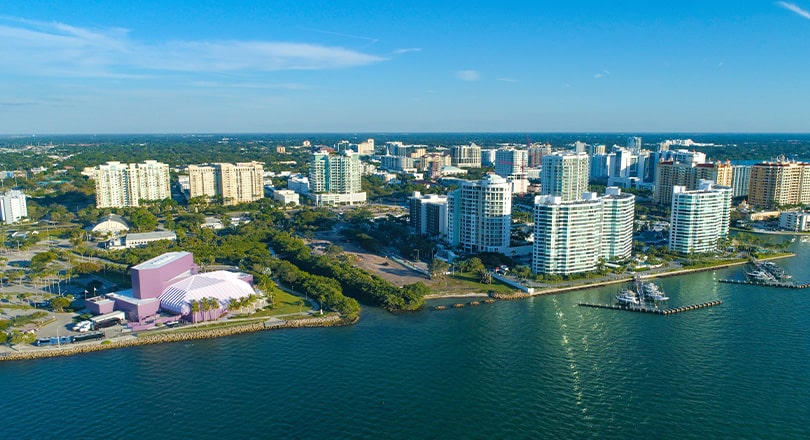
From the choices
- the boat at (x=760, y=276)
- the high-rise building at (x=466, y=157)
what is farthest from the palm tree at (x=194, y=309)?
the high-rise building at (x=466, y=157)

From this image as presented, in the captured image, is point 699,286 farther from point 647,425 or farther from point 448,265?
point 647,425

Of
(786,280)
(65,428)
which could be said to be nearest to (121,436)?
(65,428)

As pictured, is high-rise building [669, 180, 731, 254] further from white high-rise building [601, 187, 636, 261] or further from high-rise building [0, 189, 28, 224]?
high-rise building [0, 189, 28, 224]

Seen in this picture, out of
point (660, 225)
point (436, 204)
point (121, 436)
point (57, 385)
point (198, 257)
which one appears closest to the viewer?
point (121, 436)

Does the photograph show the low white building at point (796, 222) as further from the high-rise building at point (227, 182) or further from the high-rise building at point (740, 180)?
the high-rise building at point (227, 182)

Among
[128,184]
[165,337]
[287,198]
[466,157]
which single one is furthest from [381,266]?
[466,157]

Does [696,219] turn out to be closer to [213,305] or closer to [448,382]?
[448,382]
